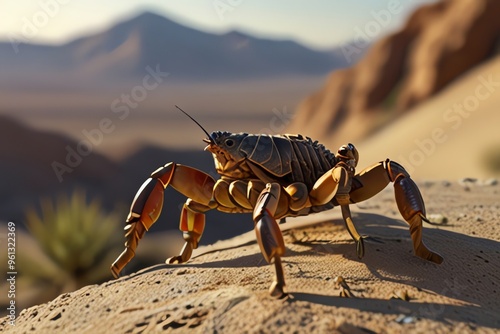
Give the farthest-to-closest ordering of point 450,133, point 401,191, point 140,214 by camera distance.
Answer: point 450,133, point 140,214, point 401,191

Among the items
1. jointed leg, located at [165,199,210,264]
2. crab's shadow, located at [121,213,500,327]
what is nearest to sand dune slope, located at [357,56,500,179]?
crab's shadow, located at [121,213,500,327]

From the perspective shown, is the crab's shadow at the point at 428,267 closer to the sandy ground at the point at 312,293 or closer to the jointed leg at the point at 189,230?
the sandy ground at the point at 312,293

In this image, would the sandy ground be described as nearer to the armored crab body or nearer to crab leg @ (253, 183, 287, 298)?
crab leg @ (253, 183, 287, 298)

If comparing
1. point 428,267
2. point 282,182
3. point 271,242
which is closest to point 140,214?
point 282,182

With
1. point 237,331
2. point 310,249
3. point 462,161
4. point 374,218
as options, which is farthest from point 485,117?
point 237,331

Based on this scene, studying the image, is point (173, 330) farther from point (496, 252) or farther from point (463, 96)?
point (463, 96)

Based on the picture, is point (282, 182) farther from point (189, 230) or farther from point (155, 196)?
point (189, 230)
